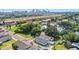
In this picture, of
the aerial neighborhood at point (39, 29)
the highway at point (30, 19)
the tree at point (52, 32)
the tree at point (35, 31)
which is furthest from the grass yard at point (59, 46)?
the highway at point (30, 19)

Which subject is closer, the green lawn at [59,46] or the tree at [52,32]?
the green lawn at [59,46]

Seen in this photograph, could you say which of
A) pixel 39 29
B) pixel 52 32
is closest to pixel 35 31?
pixel 39 29

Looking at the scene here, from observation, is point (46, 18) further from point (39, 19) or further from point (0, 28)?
point (0, 28)

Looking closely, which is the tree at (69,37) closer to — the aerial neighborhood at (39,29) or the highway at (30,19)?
the aerial neighborhood at (39,29)

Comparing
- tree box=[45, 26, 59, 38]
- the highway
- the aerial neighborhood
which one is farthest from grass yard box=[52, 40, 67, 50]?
the highway

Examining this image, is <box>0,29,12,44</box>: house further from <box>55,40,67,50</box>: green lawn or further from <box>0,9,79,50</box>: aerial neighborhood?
<box>55,40,67,50</box>: green lawn

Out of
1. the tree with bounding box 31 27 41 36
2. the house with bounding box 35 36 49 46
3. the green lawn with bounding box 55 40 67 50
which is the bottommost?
the green lawn with bounding box 55 40 67 50

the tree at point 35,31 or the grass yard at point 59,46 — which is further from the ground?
the tree at point 35,31
